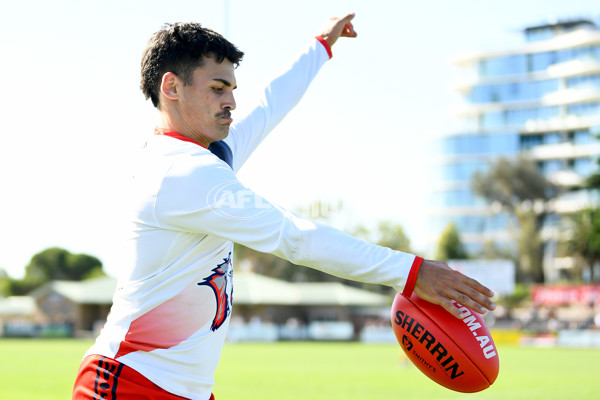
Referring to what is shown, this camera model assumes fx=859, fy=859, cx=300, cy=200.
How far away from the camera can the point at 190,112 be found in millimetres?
3533

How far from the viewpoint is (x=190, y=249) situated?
3377 mm

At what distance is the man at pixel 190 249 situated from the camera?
10.1 feet

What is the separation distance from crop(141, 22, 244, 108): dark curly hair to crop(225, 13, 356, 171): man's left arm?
740mm

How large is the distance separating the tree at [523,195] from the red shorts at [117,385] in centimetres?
7618

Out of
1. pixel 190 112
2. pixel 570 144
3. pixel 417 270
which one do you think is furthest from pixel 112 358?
pixel 570 144

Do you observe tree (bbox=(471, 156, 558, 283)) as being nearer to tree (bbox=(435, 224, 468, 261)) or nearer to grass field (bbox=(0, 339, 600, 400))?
tree (bbox=(435, 224, 468, 261))

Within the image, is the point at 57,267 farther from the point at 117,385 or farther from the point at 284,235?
the point at 284,235

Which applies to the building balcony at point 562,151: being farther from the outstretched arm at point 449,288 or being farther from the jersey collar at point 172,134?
the outstretched arm at point 449,288

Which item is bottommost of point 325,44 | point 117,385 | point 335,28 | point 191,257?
point 117,385

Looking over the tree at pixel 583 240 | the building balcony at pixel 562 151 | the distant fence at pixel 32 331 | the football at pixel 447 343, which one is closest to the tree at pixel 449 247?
the tree at pixel 583 240

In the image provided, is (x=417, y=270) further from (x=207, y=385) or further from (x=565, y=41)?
(x=565, y=41)

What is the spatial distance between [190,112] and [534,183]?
79790 mm

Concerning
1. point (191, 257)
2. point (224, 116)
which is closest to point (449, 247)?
point (224, 116)

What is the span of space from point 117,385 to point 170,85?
1218 mm
